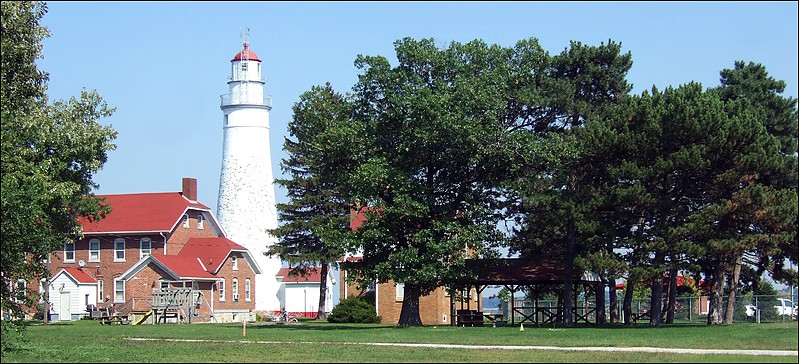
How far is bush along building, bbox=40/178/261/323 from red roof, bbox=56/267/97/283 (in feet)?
0.25

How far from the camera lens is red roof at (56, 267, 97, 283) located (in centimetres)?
6588

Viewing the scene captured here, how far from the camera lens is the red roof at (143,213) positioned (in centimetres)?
6819

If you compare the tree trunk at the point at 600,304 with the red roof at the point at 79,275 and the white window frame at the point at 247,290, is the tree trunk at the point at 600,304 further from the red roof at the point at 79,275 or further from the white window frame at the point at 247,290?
the red roof at the point at 79,275

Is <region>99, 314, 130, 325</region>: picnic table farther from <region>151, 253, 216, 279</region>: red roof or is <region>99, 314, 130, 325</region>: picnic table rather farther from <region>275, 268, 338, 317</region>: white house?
<region>275, 268, 338, 317</region>: white house

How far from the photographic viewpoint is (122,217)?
70.1 m

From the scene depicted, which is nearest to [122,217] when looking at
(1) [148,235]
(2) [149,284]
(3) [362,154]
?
(1) [148,235]

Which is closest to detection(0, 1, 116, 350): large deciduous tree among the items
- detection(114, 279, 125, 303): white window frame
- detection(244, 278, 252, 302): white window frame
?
detection(114, 279, 125, 303): white window frame

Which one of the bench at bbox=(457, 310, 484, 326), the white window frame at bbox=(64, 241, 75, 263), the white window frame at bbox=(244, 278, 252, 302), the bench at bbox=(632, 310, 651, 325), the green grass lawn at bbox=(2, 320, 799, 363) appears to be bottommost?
the bench at bbox=(632, 310, 651, 325)

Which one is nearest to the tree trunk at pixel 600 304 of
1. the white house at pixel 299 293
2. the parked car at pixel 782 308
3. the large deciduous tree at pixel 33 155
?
the parked car at pixel 782 308

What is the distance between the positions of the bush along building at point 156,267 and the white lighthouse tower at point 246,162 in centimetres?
218

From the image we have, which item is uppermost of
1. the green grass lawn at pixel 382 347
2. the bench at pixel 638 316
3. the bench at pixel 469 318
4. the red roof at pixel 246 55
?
the red roof at pixel 246 55

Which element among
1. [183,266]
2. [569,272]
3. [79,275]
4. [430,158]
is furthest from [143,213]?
[569,272]

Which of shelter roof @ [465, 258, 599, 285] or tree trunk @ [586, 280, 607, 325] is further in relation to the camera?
tree trunk @ [586, 280, 607, 325]

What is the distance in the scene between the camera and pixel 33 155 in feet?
101
